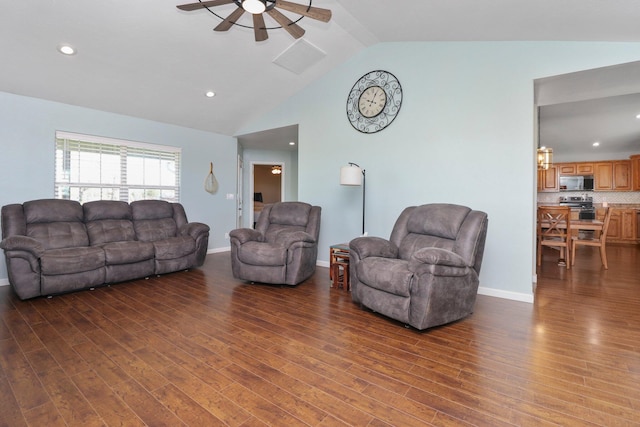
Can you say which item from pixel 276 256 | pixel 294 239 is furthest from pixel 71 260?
pixel 294 239

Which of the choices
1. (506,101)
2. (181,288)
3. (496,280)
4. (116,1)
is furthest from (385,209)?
(116,1)

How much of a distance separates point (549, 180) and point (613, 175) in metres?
1.26

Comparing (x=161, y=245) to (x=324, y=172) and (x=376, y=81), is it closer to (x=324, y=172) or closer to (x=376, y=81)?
(x=324, y=172)

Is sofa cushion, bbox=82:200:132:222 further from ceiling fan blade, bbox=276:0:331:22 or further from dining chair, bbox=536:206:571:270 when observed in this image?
dining chair, bbox=536:206:571:270

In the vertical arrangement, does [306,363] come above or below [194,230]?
below

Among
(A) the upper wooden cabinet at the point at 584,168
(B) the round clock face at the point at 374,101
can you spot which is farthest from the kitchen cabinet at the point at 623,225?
(B) the round clock face at the point at 374,101

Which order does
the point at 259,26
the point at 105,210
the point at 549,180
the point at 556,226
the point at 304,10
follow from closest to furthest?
the point at 304,10 → the point at 259,26 → the point at 105,210 → the point at 556,226 → the point at 549,180

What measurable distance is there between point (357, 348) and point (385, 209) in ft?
8.03

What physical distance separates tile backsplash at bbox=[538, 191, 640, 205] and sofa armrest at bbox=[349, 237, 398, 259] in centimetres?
753

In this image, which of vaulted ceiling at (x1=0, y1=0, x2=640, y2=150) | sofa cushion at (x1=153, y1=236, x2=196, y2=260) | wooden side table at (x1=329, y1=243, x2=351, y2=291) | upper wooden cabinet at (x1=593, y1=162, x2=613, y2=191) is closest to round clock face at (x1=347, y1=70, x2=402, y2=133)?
vaulted ceiling at (x1=0, y1=0, x2=640, y2=150)

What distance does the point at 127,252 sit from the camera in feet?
12.7

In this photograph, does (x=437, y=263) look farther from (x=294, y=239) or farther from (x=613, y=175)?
(x=613, y=175)

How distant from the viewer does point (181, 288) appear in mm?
3711

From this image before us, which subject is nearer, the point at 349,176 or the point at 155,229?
the point at 349,176
